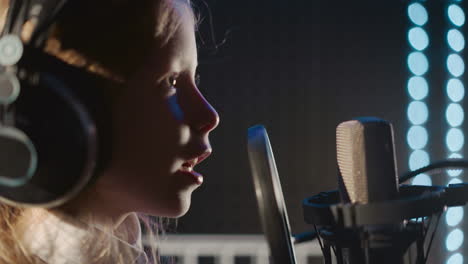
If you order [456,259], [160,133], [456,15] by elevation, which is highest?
[456,15]

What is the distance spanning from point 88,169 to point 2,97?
79 millimetres

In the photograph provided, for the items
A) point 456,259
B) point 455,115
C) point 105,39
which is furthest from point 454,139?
point 105,39

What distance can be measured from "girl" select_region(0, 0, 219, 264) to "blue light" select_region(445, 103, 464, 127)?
890mm

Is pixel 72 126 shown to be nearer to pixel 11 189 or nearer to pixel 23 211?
pixel 11 189

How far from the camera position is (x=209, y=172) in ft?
4.93

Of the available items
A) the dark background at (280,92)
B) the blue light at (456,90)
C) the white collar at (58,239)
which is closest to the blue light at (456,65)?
the blue light at (456,90)

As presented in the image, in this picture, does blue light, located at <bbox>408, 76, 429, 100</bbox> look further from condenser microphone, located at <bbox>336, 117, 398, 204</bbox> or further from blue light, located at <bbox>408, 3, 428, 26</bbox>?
condenser microphone, located at <bbox>336, 117, 398, 204</bbox>

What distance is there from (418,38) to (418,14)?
2.3 inches

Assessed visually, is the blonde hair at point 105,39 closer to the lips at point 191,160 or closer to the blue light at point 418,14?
the lips at point 191,160

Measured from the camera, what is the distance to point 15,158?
384 millimetres

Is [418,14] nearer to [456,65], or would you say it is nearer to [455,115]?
[456,65]

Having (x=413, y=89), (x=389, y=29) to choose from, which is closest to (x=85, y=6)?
(x=413, y=89)

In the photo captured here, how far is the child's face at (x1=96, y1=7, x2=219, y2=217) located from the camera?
1.64ft

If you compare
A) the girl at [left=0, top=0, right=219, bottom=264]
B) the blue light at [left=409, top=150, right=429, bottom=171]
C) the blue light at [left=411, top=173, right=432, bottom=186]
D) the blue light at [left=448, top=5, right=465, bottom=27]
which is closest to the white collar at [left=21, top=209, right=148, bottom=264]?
the girl at [left=0, top=0, right=219, bottom=264]
